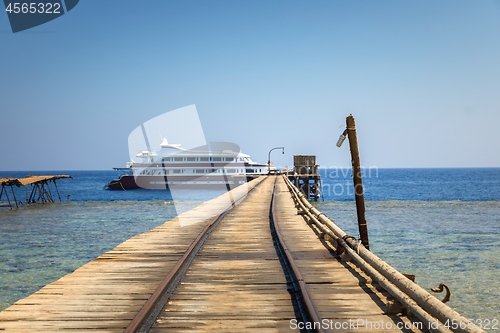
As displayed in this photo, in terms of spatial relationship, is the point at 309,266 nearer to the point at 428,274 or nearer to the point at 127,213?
the point at 428,274

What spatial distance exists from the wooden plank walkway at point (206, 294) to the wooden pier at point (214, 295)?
13 mm

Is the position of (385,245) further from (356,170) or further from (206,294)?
(206,294)

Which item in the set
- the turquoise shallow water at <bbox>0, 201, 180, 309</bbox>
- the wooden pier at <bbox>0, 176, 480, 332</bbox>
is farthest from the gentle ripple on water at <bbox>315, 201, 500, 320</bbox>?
the turquoise shallow water at <bbox>0, 201, 180, 309</bbox>

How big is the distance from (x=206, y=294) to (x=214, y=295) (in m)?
0.13

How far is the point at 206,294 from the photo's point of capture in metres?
6.30

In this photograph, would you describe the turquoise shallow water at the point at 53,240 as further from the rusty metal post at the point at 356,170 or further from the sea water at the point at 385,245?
the rusty metal post at the point at 356,170

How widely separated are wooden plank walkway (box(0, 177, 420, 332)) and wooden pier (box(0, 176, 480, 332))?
0.01 metres

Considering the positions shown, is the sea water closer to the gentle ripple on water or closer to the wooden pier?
the gentle ripple on water

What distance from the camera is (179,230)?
43.5 feet

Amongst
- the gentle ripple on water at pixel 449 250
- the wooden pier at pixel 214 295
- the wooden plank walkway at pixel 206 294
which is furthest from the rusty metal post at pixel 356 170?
the gentle ripple on water at pixel 449 250

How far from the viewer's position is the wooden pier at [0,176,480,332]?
5047 millimetres

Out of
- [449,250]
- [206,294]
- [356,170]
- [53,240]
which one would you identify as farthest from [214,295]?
[53,240]

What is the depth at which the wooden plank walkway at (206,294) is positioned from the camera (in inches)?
202

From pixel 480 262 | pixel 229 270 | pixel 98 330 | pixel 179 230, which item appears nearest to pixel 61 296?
pixel 98 330
